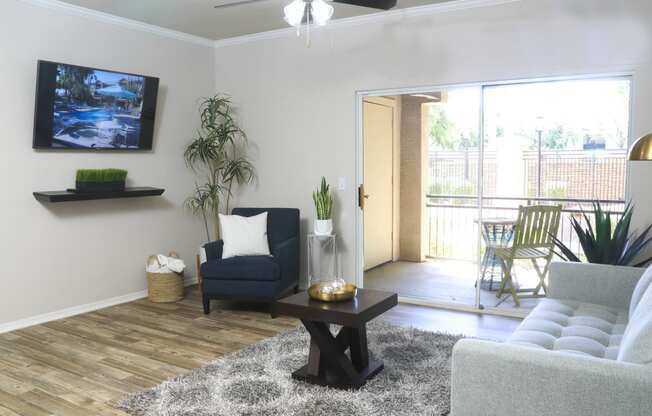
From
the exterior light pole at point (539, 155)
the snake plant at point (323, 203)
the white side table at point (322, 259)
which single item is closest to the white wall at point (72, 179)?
the white side table at point (322, 259)

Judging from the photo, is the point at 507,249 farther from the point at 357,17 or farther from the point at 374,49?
the point at 357,17

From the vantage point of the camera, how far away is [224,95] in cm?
612

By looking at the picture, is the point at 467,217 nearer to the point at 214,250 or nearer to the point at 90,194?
the point at 214,250

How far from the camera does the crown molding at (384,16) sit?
457 cm

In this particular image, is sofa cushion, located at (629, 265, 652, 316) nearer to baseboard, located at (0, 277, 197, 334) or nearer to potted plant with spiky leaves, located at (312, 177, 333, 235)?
potted plant with spiky leaves, located at (312, 177, 333, 235)

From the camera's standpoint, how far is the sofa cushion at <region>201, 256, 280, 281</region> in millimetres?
4641

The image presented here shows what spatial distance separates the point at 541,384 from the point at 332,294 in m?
1.54

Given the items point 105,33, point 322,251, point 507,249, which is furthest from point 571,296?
point 105,33

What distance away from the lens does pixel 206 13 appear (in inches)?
193

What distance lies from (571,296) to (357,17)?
3.21 meters

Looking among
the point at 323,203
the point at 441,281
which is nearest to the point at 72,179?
the point at 323,203

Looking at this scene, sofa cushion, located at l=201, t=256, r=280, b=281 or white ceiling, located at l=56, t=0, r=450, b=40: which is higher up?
white ceiling, located at l=56, t=0, r=450, b=40

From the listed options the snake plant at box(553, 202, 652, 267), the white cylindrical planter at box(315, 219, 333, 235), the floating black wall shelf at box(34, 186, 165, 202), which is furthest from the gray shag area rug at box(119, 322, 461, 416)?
the floating black wall shelf at box(34, 186, 165, 202)

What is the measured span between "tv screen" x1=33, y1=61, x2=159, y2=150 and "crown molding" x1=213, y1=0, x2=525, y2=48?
118 centimetres
